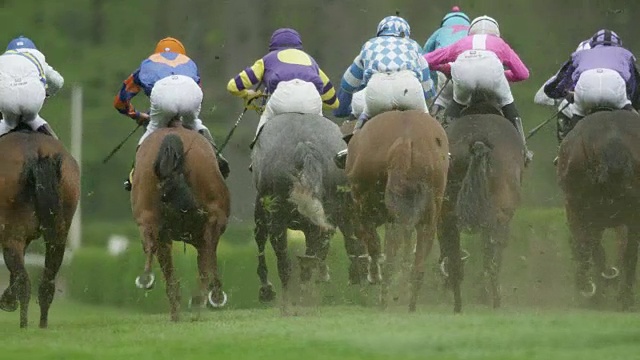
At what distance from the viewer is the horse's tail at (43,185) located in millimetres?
14984

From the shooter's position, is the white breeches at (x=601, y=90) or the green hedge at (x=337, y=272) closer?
the white breeches at (x=601, y=90)

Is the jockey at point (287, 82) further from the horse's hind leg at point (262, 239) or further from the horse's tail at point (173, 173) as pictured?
the horse's tail at point (173, 173)

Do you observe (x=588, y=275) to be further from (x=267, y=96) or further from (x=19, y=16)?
(x=19, y=16)

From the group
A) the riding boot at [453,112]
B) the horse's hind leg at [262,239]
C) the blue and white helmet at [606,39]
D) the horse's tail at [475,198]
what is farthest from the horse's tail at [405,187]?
the blue and white helmet at [606,39]

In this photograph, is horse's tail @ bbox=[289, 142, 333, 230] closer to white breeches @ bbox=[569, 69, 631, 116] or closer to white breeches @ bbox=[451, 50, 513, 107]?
white breeches @ bbox=[451, 50, 513, 107]

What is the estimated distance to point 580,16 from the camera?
2867 centimetres

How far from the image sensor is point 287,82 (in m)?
16.1

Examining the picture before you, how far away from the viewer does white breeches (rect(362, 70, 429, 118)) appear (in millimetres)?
15500

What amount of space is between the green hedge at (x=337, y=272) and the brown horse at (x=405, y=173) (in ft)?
8.31

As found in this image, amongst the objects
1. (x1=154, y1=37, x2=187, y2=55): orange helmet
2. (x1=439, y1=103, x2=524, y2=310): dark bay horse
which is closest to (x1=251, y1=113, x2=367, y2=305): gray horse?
(x1=439, y1=103, x2=524, y2=310): dark bay horse

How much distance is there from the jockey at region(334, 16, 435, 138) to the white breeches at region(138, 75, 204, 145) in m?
1.25

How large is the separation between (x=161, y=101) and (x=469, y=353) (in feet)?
13.3

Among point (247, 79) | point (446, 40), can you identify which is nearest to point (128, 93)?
point (247, 79)

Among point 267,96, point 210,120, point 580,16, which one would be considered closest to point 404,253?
point 267,96
